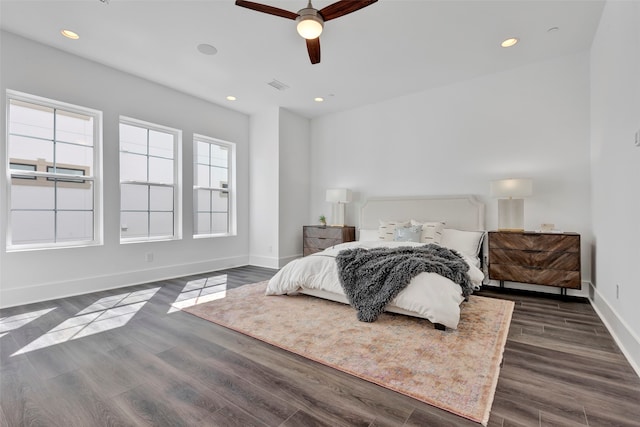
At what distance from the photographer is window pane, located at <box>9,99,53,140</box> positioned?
3375mm

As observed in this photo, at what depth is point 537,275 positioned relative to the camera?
3562 millimetres

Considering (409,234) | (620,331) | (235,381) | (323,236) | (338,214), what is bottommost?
(235,381)

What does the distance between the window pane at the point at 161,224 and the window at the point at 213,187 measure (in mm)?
431

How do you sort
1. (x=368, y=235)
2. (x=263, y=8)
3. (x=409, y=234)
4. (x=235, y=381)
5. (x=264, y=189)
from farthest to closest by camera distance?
(x=264, y=189) < (x=368, y=235) < (x=409, y=234) < (x=263, y=8) < (x=235, y=381)

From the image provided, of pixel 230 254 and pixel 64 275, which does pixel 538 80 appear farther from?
pixel 64 275

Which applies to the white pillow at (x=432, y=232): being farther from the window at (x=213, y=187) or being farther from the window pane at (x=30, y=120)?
the window pane at (x=30, y=120)

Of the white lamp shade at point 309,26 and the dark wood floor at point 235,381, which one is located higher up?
the white lamp shade at point 309,26

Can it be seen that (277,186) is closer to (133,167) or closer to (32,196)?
(133,167)

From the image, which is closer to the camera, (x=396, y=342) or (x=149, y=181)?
(x=396, y=342)

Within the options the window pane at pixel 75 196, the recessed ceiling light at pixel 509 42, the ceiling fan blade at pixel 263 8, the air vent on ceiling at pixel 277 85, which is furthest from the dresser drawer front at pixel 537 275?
the window pane at pixel 75 196

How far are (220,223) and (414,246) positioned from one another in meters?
3.72

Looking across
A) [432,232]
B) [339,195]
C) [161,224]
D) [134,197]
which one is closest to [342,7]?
[432,232]

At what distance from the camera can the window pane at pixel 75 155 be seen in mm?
3697

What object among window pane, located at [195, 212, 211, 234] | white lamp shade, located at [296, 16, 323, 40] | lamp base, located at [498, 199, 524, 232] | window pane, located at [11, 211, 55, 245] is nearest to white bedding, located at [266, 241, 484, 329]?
lamp base, located at [498, 199, 524, 232]
